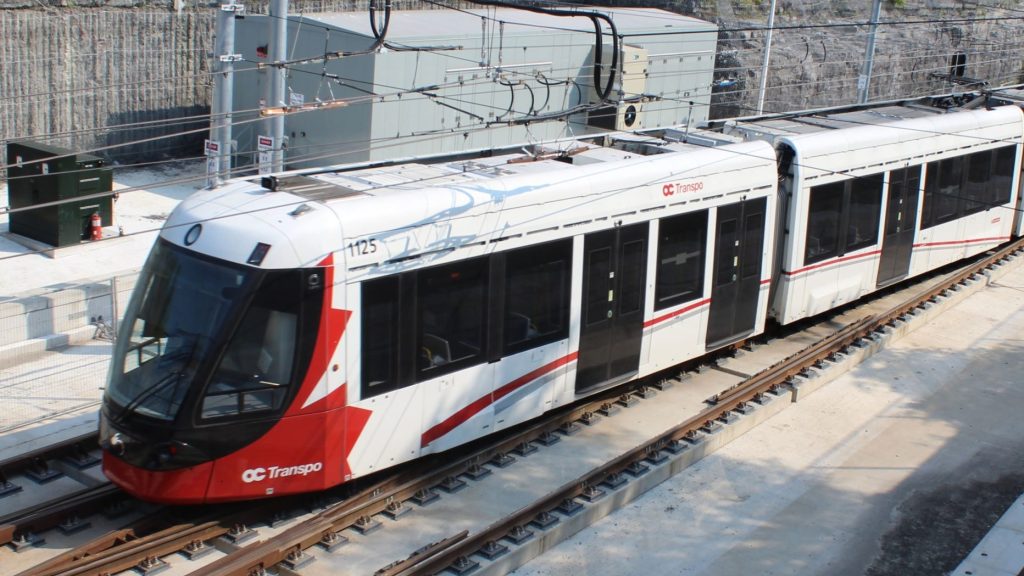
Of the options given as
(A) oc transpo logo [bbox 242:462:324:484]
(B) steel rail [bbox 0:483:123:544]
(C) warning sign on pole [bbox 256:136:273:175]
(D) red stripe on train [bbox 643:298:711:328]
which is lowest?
(B) steel rail [bbox 0:483:123:544]

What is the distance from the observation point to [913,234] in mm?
17516

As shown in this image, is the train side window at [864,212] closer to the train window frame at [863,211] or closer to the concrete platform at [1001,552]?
the train window frame at [863,211]

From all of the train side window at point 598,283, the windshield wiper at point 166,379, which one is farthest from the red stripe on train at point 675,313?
the windshield wiper at point 166,379

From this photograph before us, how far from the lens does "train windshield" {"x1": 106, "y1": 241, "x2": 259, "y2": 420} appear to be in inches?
369

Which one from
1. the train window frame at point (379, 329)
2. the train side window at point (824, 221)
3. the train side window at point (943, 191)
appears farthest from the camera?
the train side window at point (943, 191)

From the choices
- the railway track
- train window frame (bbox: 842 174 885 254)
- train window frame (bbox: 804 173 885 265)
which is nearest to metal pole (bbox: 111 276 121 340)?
the railway track

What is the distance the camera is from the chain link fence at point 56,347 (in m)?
13.2

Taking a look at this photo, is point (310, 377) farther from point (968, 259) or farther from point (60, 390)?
point (968, 259)

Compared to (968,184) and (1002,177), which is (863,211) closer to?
(968,184)

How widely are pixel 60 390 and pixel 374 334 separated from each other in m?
5.50

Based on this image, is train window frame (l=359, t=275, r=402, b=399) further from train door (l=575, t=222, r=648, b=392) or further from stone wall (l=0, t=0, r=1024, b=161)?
stone wall (l=0, t=0, r=1024, b=161)

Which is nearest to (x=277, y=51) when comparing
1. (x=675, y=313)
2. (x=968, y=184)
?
(x=675, y=313)

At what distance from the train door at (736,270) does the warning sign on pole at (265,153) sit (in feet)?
18.3

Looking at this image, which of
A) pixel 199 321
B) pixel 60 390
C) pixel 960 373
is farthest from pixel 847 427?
pixel 60 390
